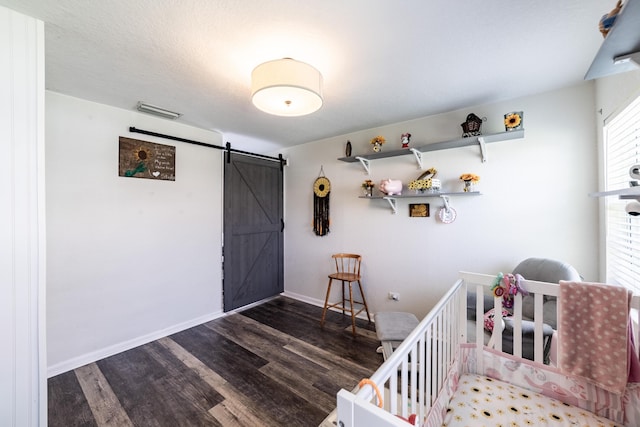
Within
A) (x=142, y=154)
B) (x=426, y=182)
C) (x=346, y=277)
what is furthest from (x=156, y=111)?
(x=426, y=182)

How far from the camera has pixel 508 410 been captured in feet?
3.74

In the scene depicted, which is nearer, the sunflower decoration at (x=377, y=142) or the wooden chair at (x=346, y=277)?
the sunflower decoration at (x=377, y=142)

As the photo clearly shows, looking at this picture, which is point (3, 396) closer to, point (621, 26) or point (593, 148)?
point (621, 26)

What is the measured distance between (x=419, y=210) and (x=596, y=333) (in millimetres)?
1757

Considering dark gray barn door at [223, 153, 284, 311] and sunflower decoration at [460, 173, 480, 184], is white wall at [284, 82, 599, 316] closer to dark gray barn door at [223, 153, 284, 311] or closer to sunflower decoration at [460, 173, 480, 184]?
sunflower decoration at [460, 173, 480, 184]

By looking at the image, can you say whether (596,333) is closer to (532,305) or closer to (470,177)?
(532,305)

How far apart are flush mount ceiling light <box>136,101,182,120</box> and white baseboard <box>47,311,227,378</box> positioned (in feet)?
7.63

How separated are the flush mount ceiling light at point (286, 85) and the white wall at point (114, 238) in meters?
1.81

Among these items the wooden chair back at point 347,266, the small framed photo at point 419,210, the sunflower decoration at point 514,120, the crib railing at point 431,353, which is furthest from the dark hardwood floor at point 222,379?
the sunflower decoration at point 514,120

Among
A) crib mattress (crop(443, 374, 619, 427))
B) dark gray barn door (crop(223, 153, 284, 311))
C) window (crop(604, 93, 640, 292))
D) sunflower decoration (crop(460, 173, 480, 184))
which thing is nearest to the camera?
crib mattress (crop(443, 374, 619, 427))

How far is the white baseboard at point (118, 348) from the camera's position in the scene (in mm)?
2131

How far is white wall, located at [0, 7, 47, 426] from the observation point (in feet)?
3.86

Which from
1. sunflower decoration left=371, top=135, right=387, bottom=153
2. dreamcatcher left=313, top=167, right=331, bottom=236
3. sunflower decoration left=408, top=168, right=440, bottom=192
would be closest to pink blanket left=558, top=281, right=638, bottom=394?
sunflower decoration left=408, top=168, right=440, bottom=192

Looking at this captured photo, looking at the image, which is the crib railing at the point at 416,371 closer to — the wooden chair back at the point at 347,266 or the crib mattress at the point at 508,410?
the crib mattress at the point at 508,410
